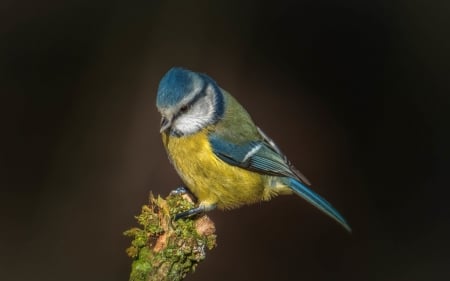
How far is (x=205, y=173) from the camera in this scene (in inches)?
88.9

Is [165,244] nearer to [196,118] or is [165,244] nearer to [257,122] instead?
[196,118]

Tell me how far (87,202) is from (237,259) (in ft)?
2.67

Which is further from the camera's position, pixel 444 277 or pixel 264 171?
pixel 444 277

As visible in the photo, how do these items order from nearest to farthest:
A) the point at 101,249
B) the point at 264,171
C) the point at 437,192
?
1. the point at 264,171
2. the point at 101,249
3. the point at 437,192

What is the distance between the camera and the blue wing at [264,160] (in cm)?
231

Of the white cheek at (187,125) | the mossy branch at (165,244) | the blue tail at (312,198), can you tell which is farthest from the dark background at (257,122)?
the mossy branch at (165,244)

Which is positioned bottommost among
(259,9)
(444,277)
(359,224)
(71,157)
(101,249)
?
(444,277)

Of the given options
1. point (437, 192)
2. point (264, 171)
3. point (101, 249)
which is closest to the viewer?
point (264, 171)

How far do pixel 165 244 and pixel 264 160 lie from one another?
945 millimetres

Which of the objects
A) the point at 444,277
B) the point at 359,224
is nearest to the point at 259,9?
the point at 359,224

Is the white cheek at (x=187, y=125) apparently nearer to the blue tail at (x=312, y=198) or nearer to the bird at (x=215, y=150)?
the bird at (x=215, y=150)

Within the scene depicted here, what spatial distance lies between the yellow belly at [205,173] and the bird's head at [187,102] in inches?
1.8

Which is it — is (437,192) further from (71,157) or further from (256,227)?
(71,157)

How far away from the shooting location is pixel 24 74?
130 inches
